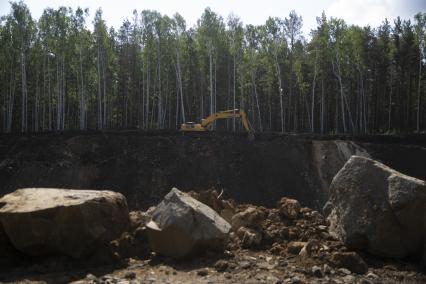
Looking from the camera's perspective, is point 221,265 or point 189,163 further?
point 189,163

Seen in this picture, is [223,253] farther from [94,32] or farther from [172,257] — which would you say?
[94,32]

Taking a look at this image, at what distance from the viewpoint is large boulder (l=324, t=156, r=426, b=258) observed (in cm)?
837

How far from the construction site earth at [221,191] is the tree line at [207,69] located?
366 inches

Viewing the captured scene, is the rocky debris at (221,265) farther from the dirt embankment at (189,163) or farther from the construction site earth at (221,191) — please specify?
the dirt embankment at (189,163)

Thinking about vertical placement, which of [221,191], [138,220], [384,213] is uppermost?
[384,213]

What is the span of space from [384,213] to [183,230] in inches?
145

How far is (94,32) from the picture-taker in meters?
36.1

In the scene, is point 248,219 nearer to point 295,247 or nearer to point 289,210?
point 289,210

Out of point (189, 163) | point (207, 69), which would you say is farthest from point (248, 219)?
point (207, 69)

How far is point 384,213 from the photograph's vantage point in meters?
8.48

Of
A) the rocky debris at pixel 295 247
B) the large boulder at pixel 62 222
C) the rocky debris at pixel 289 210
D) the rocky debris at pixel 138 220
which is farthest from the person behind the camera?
the rocky debris at pixel 289 210

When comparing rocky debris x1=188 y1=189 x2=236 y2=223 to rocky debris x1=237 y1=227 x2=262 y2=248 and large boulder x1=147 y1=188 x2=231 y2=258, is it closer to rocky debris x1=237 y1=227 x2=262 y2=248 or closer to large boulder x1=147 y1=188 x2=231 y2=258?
rocky debris x1=237 y1=227 x2=262 y2=248

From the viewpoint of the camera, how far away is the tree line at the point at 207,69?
35625 mm

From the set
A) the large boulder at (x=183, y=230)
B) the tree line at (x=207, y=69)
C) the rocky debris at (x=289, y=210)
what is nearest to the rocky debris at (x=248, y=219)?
the rocky debris at (x=289, y=210)
